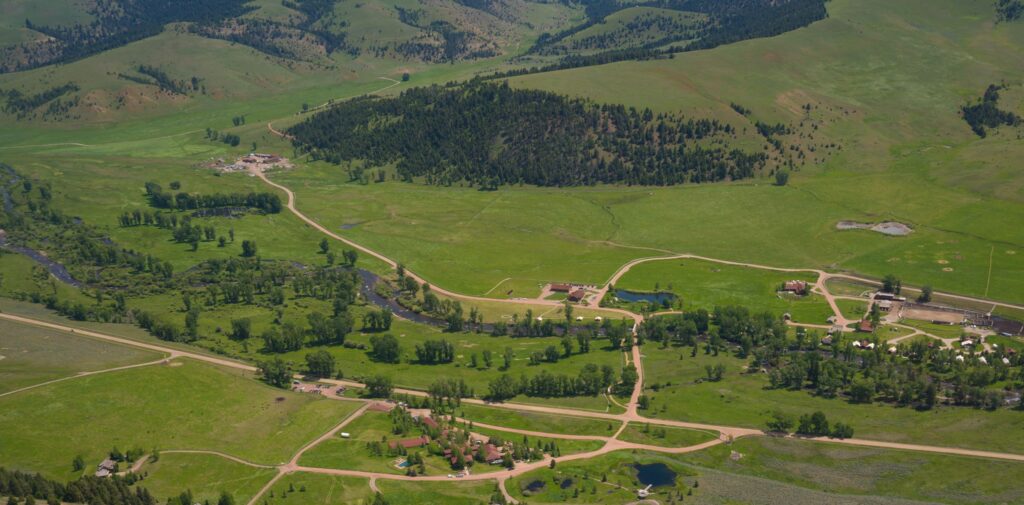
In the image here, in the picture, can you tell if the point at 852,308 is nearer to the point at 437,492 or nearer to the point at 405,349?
the point at 405,349

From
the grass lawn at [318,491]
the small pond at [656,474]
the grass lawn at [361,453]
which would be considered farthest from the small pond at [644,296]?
the grass lawn at [318,491]

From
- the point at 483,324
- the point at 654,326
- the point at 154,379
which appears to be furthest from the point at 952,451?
the point at 154,379

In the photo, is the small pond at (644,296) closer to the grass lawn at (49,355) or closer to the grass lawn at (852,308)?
the grass lawn at (852,308)

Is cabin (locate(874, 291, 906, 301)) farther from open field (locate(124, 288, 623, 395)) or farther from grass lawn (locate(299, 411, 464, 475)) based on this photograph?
grass lawn (locate(299, 411, 464, 475))

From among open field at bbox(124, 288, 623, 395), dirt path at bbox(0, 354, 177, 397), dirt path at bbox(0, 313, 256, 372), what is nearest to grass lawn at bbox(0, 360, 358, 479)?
dirt path at bbox(0, 354, 177, 397)

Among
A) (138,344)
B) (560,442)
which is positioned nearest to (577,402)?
(560,442)

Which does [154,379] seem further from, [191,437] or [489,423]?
[489,423]
